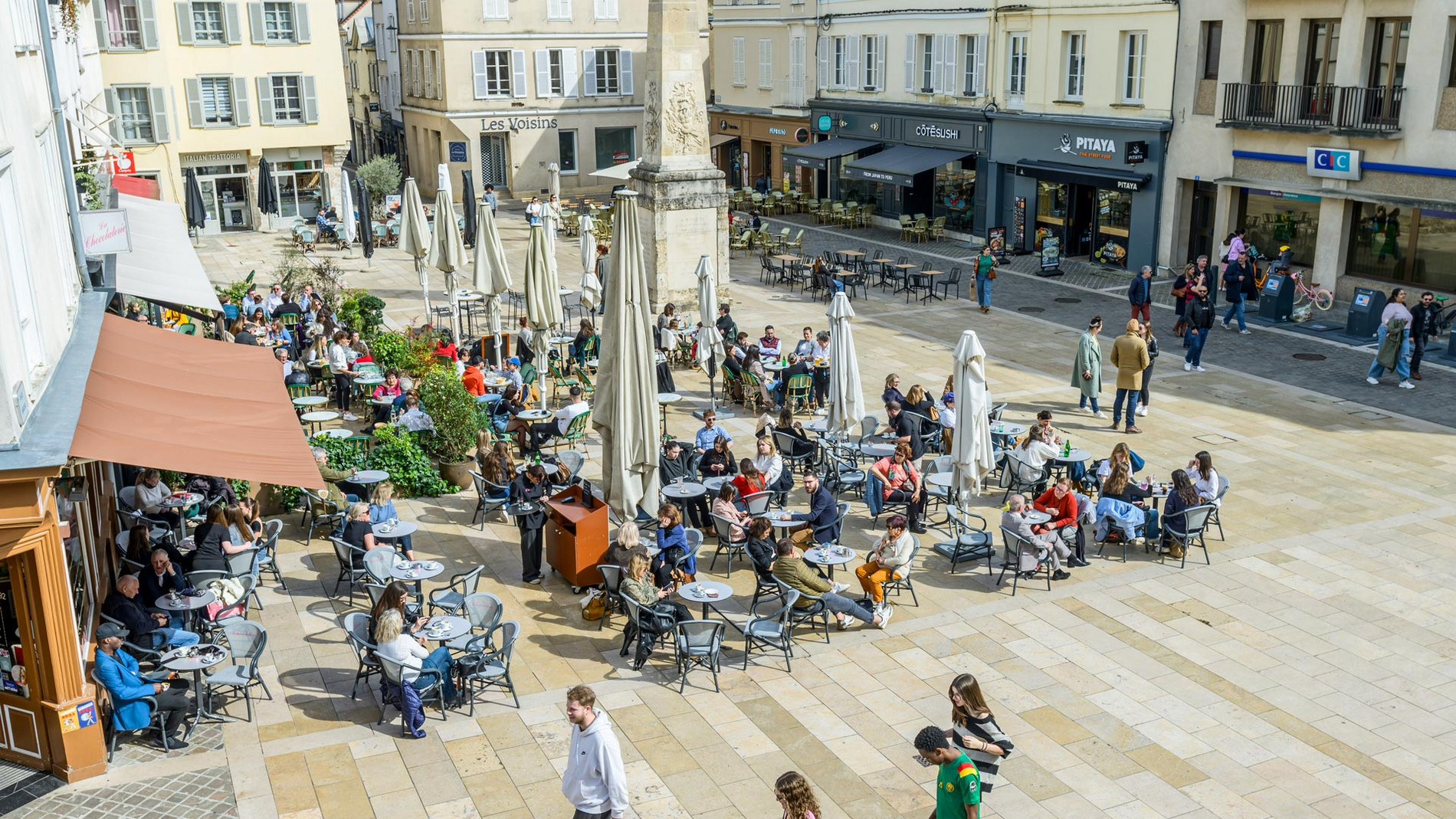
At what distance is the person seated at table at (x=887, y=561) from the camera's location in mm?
12609

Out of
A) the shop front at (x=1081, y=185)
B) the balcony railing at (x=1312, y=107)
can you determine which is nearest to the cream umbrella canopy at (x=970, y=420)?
the balcony railing at (x=1312, y=107)

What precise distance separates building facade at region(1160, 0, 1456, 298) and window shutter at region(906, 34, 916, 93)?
35.7ft

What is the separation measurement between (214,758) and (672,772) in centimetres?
375

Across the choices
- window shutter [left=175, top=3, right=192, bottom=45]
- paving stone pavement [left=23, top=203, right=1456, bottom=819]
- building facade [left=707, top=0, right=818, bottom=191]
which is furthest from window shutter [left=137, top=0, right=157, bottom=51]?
paving stone pavement [left=23, top=203, right=1456, bottom=819]

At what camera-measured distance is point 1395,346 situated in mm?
21266

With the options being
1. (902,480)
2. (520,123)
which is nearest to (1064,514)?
(902,480)

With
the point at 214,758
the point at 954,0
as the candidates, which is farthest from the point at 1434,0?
the point at 214,758

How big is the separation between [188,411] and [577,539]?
423 cm

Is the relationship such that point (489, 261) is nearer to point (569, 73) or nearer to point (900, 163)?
point (900, 163)

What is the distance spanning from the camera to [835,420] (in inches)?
660

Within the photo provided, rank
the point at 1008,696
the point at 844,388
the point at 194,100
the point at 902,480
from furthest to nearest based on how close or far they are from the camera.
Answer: the point at 194,100
the point at 844,388
the point at 902,480
the point at 1008,696

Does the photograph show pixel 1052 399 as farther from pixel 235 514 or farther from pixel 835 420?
pixel 235 514

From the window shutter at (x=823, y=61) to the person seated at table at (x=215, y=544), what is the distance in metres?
34.4

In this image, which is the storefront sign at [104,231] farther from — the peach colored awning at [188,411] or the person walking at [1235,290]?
the person walking at [1235,290]
